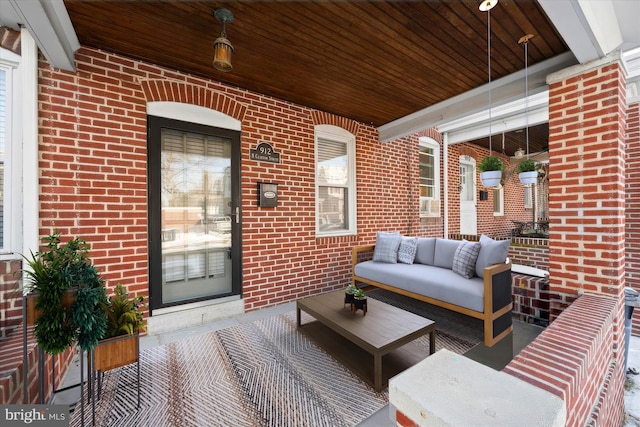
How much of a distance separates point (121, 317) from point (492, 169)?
3250 millimetres

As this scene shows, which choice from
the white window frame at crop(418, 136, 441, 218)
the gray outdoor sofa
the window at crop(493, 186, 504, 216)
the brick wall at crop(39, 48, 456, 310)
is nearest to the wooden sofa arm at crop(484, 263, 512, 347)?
the gray outdoor sofa

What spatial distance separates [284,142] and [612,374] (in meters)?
3.92

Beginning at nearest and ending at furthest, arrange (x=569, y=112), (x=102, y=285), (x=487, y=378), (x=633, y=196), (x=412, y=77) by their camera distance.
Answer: (x=487, y=378)
(x=102, y=285)
(x=569, y=112)
(x=412, y=77)
(x=633, y=196)

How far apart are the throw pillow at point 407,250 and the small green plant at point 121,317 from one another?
3.22 metres

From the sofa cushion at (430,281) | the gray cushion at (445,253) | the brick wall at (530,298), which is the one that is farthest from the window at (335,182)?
the brick wall at (530,298)

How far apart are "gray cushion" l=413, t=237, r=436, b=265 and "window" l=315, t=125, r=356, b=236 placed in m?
1.12

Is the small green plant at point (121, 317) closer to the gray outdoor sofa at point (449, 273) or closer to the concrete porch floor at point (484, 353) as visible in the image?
the concrete porch floor at point (484, 353)

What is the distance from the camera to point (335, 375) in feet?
7.11

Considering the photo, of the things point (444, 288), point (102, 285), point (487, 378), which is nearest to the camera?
point (487, 378)

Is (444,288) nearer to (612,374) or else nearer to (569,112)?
(612,374)

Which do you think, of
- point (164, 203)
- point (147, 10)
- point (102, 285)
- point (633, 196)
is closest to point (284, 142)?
point (164, 203)

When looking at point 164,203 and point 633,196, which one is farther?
point 633,196

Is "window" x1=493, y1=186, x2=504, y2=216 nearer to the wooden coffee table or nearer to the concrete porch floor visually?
the concrete porch floor

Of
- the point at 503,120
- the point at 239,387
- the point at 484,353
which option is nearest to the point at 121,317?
the point at 239,387
